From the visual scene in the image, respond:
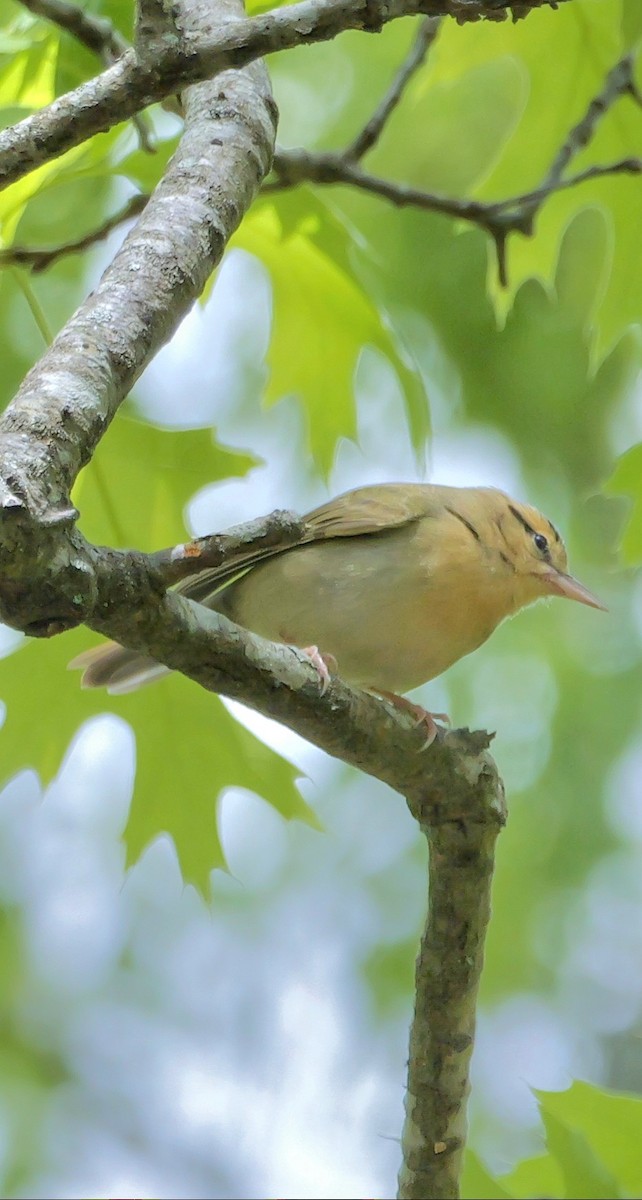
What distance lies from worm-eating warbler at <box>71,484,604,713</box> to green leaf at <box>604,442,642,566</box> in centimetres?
49

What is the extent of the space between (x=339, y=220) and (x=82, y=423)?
2026 millimetres

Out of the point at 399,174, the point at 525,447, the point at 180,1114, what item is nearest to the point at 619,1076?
the point at 180,1114

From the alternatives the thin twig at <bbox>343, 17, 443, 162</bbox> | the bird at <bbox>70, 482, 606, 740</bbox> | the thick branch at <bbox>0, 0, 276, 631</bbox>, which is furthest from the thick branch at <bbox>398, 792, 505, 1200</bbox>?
the thin twig at <bbox>343, 17, 443, 162</bbox>

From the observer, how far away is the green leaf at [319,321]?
3.36 meters

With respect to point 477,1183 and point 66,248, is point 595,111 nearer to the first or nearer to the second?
point 66,248

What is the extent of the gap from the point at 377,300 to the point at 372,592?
84cm

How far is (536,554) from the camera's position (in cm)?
412

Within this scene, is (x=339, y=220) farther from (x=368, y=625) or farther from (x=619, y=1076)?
(x=619, y=1076)

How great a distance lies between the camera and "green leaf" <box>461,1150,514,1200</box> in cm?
306

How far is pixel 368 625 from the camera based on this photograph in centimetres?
352

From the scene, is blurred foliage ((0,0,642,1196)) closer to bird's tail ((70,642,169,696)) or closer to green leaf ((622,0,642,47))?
green leaf ((622,0,642,47))

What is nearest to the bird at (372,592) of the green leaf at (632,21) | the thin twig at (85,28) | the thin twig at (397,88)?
the thin twig at (397,88)

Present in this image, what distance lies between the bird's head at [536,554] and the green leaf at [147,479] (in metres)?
1.08

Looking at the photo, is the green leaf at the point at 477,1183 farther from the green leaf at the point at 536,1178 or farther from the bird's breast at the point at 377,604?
the bird's breast at the point at 377,604
